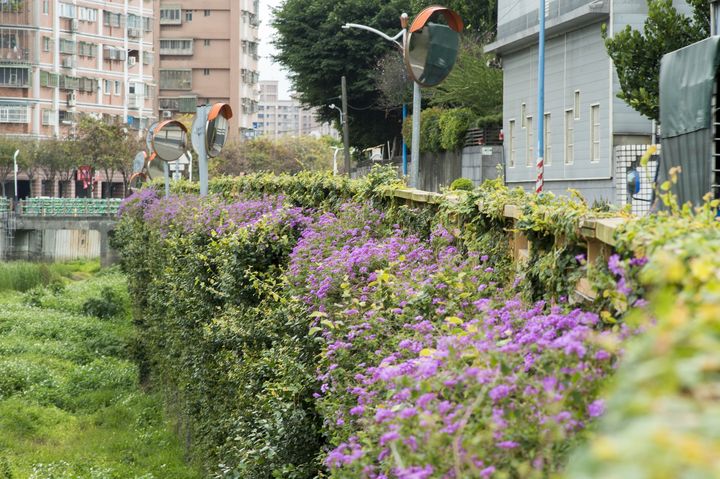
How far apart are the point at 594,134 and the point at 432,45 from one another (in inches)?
853

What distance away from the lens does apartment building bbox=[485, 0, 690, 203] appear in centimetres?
3152

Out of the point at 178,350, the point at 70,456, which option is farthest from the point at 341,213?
the point at 70,456

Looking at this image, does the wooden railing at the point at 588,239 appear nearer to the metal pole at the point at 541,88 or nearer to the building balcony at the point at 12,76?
the metal pole at the point at 541,88

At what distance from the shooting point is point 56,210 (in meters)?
71.6

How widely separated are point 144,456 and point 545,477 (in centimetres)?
1423

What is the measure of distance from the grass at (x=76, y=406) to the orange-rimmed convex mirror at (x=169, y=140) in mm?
4386

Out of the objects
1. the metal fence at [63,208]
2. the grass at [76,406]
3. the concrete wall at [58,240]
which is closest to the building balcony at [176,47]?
the concrete wall at [58,240]

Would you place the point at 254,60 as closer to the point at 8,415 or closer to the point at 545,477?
the point at 8,415

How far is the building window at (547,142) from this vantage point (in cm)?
3650

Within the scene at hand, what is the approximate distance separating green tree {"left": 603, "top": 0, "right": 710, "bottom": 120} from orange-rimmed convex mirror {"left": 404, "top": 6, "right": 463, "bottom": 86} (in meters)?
→ 14.3

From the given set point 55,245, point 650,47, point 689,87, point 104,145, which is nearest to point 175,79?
point 104,145

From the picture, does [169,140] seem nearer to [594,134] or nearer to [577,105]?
[594,134]

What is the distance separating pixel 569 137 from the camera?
35.0 m

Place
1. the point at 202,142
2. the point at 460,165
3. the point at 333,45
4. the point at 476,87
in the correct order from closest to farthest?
the point at 202,142 → the point at 460,165 → the point at 476,87 → the point at 333,45
